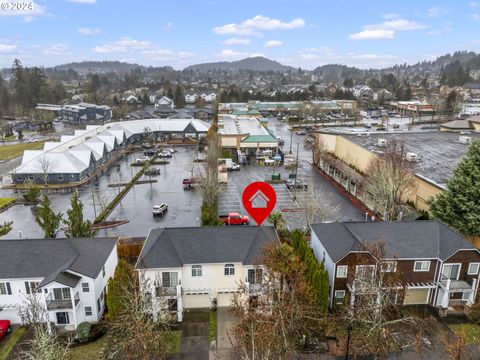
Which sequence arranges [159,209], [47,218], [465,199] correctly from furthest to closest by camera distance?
1. [159,209]
2. [47,218]
3. [465,199]

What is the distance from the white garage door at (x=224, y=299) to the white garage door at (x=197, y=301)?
25.4 inches

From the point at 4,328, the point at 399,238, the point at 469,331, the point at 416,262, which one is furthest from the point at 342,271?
the point at 4,328

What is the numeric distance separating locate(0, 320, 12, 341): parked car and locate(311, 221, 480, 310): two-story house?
19.2 metres

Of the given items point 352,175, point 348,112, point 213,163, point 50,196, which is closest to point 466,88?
point 348,112

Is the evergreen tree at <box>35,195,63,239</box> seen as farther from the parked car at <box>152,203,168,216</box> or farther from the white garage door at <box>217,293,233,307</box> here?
the white garage door at <box>217,293,233,307</box>

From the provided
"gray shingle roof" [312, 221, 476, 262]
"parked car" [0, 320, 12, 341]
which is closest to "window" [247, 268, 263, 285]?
"gray shingle roof" [312, 221, 476, 262]

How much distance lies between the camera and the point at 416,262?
2133cm

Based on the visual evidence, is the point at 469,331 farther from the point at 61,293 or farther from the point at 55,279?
the point at 55,279

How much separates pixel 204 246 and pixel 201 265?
1261 mm

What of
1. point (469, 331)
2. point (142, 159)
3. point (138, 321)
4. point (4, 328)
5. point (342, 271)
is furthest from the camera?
point (142, 159)

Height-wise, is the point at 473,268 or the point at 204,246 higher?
the point at 204,246

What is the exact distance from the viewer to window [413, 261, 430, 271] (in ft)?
70.1

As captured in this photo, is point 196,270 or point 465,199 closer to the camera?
point 196,270

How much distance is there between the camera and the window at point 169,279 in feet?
68.6
